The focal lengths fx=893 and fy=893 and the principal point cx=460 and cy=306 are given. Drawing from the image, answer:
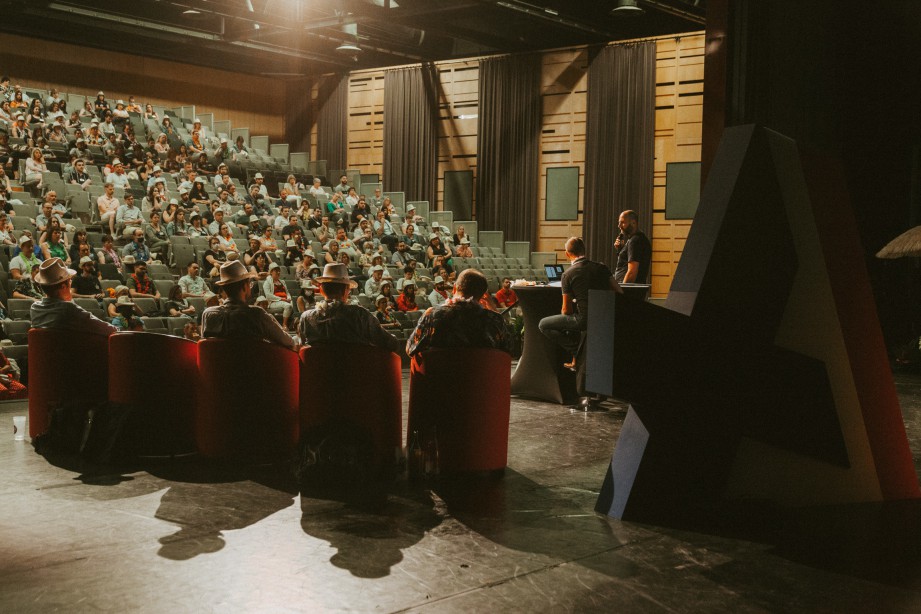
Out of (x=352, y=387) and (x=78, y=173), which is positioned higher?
(x=78, y=173)

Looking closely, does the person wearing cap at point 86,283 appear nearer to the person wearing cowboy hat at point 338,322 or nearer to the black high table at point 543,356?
the black high table at point 543,356

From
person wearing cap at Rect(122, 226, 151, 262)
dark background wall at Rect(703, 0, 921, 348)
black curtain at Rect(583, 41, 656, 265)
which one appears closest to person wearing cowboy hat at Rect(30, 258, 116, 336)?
dark background wall at Rect(703, 0, 921, 348)

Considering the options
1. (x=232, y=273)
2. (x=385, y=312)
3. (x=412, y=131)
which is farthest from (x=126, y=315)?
(x=412, y=131)

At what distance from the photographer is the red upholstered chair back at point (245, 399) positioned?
171 inches

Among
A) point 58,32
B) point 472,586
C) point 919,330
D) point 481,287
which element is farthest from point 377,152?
Answer: point 472,586

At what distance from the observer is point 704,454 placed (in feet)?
11.6

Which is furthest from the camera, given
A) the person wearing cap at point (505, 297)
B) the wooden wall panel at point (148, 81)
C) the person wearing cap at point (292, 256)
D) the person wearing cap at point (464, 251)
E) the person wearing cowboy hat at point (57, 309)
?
the wooden wall panel at point (148, 81)

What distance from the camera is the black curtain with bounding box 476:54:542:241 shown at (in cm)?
1655

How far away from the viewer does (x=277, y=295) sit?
991cm

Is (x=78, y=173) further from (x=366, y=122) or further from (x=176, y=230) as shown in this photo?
(x=366, y=122)

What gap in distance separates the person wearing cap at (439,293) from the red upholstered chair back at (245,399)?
651cm

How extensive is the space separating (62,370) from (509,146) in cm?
1279

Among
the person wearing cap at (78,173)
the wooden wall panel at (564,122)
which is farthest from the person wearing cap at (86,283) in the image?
the wooden wall panel at (564,122)

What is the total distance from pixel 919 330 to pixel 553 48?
8.39m
